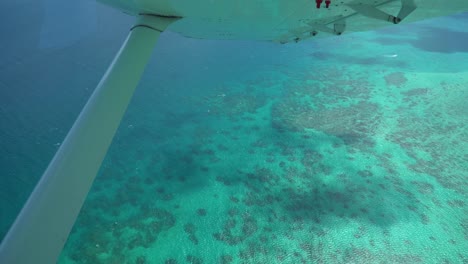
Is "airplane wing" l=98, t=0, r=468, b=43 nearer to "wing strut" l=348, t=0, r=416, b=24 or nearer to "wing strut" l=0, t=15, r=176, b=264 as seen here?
"wing strut" l=348, t=0, r=416, b=24

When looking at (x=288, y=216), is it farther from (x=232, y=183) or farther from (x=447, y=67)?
(x=447, y=67)

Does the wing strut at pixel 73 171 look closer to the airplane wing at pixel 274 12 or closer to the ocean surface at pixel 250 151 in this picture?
the airplane wing at pixel 274 12

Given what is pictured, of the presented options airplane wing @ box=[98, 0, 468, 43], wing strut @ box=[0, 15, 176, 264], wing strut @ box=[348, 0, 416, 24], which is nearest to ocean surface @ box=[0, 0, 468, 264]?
airplane wing @ box=[98, 0, 468, 43]

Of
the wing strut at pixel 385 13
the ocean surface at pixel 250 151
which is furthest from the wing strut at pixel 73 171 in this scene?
the ocean surface at pixel 250 151

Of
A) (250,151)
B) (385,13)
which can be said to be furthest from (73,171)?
(250,151)

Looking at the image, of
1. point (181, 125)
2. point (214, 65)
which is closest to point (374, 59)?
point (214, 65)
